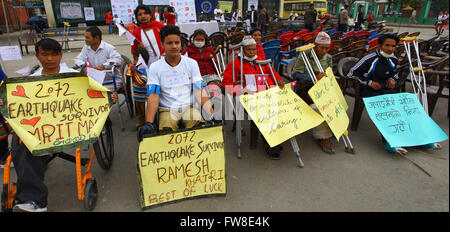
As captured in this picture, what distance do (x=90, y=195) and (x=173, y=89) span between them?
1290 millimetres

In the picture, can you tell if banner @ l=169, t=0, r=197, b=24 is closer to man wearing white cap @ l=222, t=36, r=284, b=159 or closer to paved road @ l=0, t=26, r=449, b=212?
man wearing white cap @ l=222, t=36, r=284, b=159

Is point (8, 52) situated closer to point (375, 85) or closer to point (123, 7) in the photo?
point (123, 7)

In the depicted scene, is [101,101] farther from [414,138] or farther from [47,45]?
[414,138]

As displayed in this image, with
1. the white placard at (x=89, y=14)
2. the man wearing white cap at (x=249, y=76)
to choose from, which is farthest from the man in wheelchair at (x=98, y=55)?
the white placard at (x=89, y=14)

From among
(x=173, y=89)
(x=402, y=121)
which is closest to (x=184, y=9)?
(x=173, y=89)

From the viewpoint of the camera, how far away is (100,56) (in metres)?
3.77

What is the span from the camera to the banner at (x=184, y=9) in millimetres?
8234

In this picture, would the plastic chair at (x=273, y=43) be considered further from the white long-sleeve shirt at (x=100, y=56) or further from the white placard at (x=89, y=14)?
the white placard at (x=89, y=14)

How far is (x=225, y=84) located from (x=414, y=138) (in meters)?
2.49

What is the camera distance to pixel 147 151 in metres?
2.15

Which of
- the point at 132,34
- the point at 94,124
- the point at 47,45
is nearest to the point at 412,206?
the point at 94,124

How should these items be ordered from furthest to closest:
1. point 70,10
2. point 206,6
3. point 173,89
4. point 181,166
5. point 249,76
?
point 70,10 → point 206,6 → point 249,76 → point 173,89 → point 181,166

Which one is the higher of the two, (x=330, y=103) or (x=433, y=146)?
(x=330, y=103)

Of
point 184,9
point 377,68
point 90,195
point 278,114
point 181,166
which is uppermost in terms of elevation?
point 184,9
